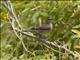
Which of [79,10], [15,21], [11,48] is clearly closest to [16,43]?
[11,48]

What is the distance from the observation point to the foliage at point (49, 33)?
2.44 m

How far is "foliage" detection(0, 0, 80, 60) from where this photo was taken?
2.44m

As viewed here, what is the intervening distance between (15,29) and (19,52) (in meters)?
0.27

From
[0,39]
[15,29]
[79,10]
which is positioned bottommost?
[0,39]

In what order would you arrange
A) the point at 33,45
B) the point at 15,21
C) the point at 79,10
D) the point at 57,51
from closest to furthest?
1. the point at 57,51
2. the point at 79,10
3. the point at 33,45
4. the point at 15,21

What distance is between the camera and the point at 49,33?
287 cm

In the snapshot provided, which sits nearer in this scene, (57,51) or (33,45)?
(57,51)

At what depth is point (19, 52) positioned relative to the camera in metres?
2.73

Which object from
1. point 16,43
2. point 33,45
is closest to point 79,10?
point 33,45

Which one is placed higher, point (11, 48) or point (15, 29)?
point (15, 29)

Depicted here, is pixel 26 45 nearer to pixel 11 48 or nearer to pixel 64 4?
pixel 11 48

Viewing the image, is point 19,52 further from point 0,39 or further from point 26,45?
point 0,39

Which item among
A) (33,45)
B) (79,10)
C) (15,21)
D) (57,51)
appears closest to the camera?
(57,51)

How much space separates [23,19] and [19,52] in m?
0.69
